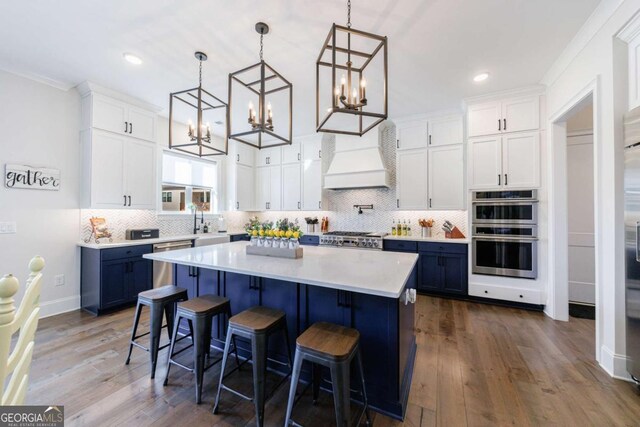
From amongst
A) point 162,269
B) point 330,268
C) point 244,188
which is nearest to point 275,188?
point 244,188

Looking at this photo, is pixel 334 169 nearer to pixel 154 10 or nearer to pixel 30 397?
pixel 154 10

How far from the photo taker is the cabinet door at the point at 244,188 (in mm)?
5766

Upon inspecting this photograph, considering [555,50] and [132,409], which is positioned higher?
[555,50]

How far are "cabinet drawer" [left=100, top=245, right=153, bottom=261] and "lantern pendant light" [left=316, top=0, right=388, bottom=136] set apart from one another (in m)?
3.14

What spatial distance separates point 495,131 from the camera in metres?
3.73

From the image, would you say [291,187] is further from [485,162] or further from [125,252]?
[485,162]

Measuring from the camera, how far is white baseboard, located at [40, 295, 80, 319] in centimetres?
325

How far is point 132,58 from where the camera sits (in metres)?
2.87

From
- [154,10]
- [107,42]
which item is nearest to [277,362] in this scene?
[154,10]

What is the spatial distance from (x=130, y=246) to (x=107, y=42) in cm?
247

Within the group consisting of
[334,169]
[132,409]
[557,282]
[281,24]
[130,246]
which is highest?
[281,24]

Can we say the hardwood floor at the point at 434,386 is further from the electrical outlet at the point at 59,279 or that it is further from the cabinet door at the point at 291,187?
the cabinet door at the point at 291,187

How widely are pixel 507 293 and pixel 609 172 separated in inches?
83.3

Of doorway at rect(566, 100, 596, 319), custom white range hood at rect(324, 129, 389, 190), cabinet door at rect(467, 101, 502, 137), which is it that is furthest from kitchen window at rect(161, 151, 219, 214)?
doorway at rect(566, 100, 596, 319)
